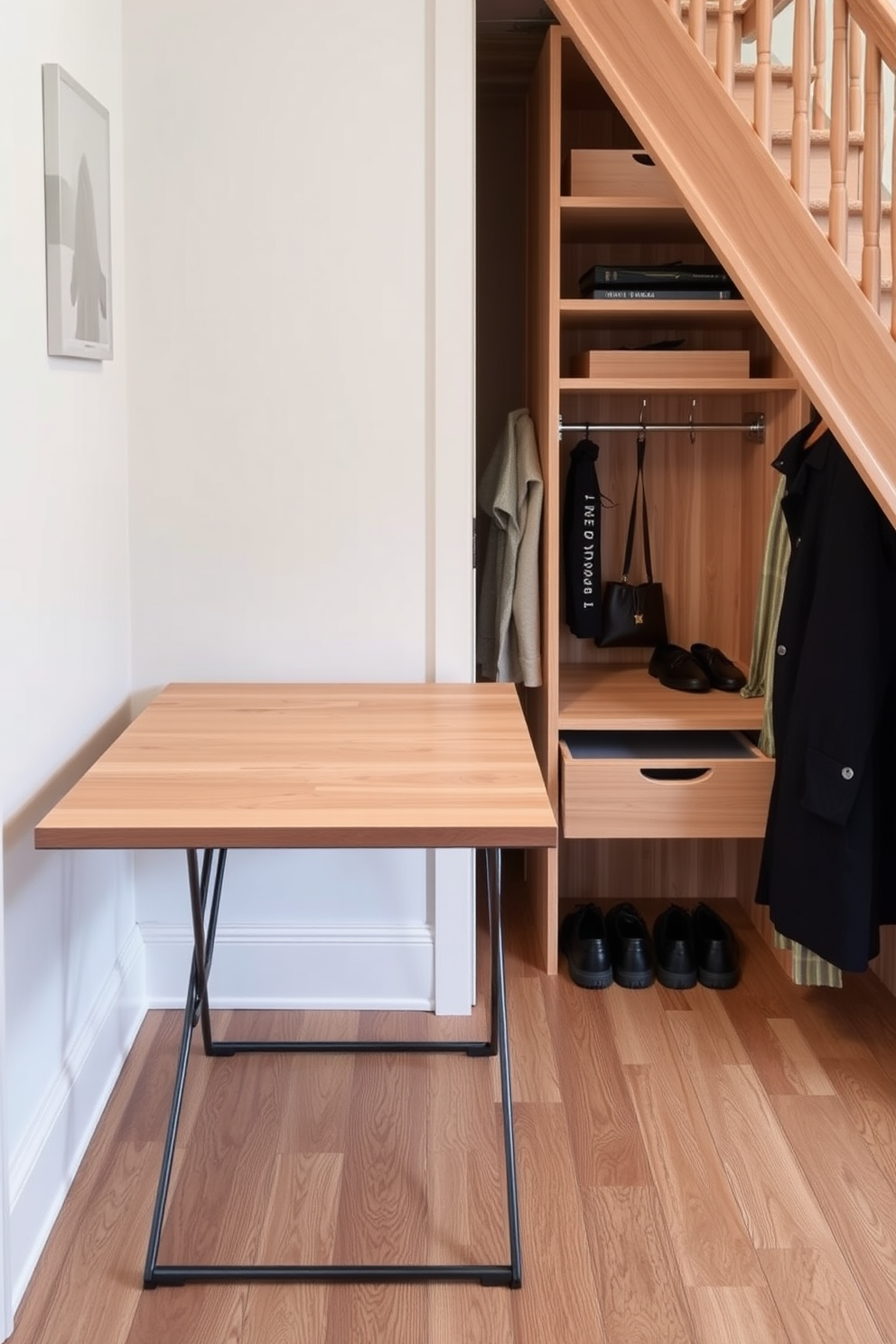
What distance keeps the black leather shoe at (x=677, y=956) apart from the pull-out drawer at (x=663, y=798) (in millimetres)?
256

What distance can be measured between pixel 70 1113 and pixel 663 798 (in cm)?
146

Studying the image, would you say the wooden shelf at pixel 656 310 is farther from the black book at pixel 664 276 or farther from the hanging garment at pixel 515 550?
the hanging garment at pixel 515 550

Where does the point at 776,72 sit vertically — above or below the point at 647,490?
above

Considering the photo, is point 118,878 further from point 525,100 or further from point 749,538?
point 525,100

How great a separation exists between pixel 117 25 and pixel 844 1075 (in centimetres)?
254

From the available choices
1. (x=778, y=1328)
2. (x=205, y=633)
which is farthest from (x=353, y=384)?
(x=778, y=1328)

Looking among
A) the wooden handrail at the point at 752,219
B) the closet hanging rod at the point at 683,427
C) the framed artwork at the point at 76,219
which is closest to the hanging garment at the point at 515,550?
the closet hanging rod at the point at 683,427

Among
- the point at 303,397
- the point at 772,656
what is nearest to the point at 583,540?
the point at 772,656

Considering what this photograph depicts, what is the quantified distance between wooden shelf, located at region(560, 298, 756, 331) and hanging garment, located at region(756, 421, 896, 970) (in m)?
0.46

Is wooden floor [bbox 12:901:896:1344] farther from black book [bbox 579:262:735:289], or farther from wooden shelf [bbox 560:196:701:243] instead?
wooden shelf [bbox 560:196:701:243]

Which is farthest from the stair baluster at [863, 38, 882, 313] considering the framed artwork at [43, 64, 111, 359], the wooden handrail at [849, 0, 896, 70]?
the framed artwork at [43, 64, 111, 359]

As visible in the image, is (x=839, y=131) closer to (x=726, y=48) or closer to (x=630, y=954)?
(x=726, y=48)

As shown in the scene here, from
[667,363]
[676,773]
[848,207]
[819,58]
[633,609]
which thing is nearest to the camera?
[819,58]

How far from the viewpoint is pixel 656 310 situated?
3223 millimetres
